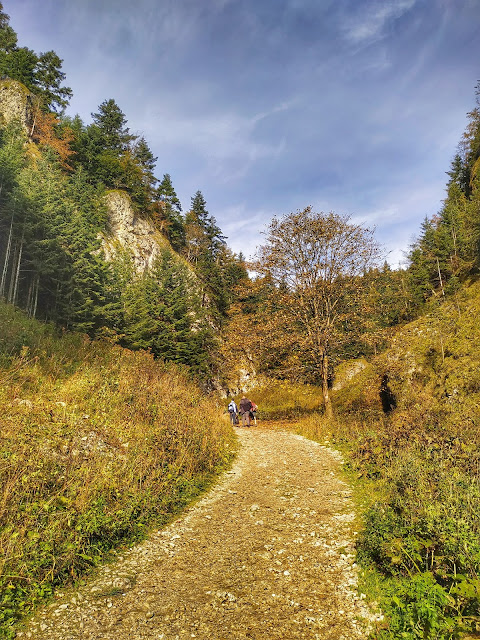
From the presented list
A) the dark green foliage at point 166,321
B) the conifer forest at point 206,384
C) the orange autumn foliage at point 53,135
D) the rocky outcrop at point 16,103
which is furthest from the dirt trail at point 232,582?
the rocky outcrop at point 16,103

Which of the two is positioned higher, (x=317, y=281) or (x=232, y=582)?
(x=317, y=281)

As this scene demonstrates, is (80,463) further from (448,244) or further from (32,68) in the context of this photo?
(32,68)

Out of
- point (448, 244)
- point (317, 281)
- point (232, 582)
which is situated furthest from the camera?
point (448, 244)

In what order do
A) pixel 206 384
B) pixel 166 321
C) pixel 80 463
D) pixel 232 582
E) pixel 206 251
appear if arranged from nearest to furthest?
pixel 232 582, pixel 80 463, pixel 166 321, pixel 206 384, pixel 206 251

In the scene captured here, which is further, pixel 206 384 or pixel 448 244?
pixel 448 244

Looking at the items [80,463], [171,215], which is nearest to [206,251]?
[171,215]

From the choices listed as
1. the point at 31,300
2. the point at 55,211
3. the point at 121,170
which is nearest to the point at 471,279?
the point at 55,211

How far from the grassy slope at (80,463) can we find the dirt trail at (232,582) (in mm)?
452

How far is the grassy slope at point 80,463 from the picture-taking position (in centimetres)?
473

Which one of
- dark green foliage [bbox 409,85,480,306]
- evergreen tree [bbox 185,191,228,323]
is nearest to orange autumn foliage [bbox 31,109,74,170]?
evergreen tree [bbox 185,191,228,323]

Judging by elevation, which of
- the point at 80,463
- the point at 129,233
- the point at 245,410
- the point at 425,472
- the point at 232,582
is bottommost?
the point at 232,582

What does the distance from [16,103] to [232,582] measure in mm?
62909

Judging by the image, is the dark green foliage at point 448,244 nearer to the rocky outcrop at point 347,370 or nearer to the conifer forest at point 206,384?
the conifer forest at point 206,384

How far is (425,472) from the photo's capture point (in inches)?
269
